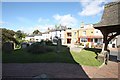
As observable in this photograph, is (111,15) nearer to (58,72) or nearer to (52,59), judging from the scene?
A: (52,59)

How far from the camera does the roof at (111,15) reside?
12.8 m

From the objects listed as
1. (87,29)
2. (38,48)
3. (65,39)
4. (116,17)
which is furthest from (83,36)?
(116,17)

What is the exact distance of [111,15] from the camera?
13.8m

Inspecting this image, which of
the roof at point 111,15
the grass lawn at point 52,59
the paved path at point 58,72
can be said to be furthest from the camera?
the grass lawn at point 52,59

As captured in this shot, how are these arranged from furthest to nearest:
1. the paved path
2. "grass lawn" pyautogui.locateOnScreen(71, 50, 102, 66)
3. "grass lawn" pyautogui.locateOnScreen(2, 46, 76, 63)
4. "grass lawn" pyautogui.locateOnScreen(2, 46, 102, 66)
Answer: "grass lawn" pyautogui.locateOnScreen(2, 46, 76, 63) → "grass lawn" pyautogui.locateOnScreen(2, 46, 102, 66) → "grass lawn" pyautogui.locateOnScreen(71, 50, 102, 66) → the paved path

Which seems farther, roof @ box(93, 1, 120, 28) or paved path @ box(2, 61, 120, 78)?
roof @ box(93, 1, 120, 28)

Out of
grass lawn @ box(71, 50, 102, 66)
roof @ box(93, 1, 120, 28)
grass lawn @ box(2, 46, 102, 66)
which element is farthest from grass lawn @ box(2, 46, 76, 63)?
roof @ box(93, 1, 120, 28)

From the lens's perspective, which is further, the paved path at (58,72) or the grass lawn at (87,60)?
the grass lawn at (87,60)

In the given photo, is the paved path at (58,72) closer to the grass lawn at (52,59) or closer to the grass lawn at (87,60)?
the grass lawn at (87,60)

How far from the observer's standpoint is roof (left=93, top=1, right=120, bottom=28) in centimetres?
1283

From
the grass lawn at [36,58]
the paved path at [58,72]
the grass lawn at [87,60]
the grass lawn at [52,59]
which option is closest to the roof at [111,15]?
the grass lawn at [87,60]

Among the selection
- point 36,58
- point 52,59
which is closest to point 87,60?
point 52,59

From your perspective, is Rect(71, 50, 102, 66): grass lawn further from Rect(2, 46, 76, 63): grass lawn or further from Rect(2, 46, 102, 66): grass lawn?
Rect(2, 46, 76, 63): grass lawn

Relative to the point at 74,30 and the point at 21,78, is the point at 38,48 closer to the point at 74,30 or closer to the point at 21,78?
the point at 21,78
